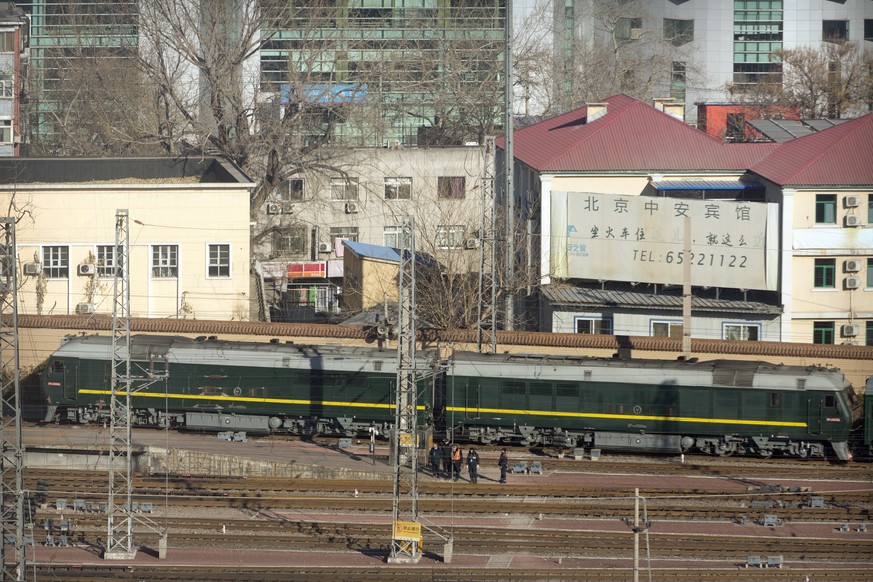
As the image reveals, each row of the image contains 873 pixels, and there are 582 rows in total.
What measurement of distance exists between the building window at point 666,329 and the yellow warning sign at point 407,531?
51.2 ft

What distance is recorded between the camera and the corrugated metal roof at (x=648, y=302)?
38906 millimetres

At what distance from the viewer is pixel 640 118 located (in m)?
44.8

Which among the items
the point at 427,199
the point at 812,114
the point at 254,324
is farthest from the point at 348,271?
the point at 812,114

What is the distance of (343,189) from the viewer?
5347cm

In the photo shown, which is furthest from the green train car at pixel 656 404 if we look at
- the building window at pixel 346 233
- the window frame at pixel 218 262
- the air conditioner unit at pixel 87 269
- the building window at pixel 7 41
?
the building window at pixel 7 41

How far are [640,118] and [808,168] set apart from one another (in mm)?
6950

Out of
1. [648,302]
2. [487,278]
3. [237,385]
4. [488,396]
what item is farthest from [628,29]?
[237,385]

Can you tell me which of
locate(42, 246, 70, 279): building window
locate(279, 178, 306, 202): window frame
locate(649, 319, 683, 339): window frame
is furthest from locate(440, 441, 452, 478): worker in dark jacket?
locate(279, 178, 306, 202): window frame

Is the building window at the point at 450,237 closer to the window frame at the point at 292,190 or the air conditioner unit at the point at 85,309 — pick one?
the window frame at the point at 292,190

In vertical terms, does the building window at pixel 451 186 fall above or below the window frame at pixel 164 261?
above

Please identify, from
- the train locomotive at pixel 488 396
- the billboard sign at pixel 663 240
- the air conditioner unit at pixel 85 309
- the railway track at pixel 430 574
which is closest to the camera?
the railway track at pixel 430 574

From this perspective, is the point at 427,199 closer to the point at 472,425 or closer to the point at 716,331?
the point at 716,331

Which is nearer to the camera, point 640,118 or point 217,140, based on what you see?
point 640,118

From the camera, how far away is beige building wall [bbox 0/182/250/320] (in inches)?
1628
